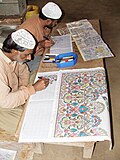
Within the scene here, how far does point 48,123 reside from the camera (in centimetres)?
140

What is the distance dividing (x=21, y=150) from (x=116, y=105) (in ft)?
4.06

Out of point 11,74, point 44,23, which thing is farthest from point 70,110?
point 44,23

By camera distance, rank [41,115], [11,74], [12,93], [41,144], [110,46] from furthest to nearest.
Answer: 1. [110,46]
2. [41,144]
3. [11,74]
4. [12,93]
5. [41,115]

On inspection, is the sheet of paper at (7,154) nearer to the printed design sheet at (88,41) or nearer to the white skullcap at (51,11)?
the printed design sheet at (88,41)

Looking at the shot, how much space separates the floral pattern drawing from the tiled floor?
0.67 m

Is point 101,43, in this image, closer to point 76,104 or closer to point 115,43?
point 76,104

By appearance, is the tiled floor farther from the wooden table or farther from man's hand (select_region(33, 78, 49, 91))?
man's hand (select_region(33, 78, 49, 91))

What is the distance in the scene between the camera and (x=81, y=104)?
1491mm

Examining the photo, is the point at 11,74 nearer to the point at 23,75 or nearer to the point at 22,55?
the point at 22,55

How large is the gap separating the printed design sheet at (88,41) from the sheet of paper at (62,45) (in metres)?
0.06

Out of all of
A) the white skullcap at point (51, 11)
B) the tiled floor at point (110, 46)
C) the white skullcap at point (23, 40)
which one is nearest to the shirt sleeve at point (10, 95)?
the white skullcap at point (23, 40)

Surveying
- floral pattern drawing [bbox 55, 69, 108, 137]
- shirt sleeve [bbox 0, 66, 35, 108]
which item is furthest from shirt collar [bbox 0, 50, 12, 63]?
floral pattern drawing [bbox 55, 69, 108, 137]

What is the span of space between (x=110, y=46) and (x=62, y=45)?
146cm

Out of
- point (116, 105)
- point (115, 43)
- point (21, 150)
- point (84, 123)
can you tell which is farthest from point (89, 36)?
point (115, 43)
